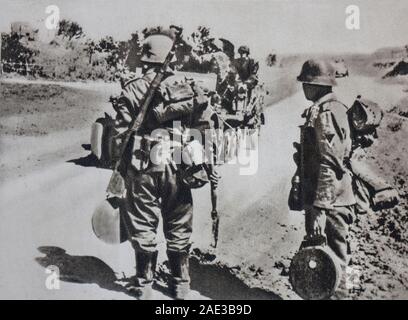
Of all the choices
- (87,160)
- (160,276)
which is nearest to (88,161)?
(87,160)

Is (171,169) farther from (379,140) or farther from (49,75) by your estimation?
(379,140)

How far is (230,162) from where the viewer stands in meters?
4.08

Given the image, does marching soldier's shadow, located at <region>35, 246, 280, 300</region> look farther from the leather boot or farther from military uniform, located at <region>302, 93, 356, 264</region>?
military uniform, located at <region>302, 93, 356, 264</region>

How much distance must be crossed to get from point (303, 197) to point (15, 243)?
6.95 ft

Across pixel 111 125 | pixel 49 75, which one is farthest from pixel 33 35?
pixel 111 125

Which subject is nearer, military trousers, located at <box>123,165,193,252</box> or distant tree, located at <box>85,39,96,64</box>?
military trousers, located at <box>123,165,193,252</box>

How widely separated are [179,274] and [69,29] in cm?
196

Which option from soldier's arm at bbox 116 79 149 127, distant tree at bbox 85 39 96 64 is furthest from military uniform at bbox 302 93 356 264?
distant tree at bbox 85 39 96 64

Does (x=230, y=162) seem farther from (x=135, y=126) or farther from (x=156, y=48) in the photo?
(x=156, y=48)

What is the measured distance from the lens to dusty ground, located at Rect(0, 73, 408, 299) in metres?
4.04

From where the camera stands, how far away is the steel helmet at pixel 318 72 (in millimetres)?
4027

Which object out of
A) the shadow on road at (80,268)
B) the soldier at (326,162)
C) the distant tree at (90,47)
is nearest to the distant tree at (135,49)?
the distant tree at (90,47)

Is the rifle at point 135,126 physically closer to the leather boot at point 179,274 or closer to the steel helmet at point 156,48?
the steel helmet at point 156,48

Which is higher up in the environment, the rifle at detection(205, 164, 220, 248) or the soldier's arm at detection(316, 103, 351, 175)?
the soldier's arm at detection(316, 103, 351, 175)
